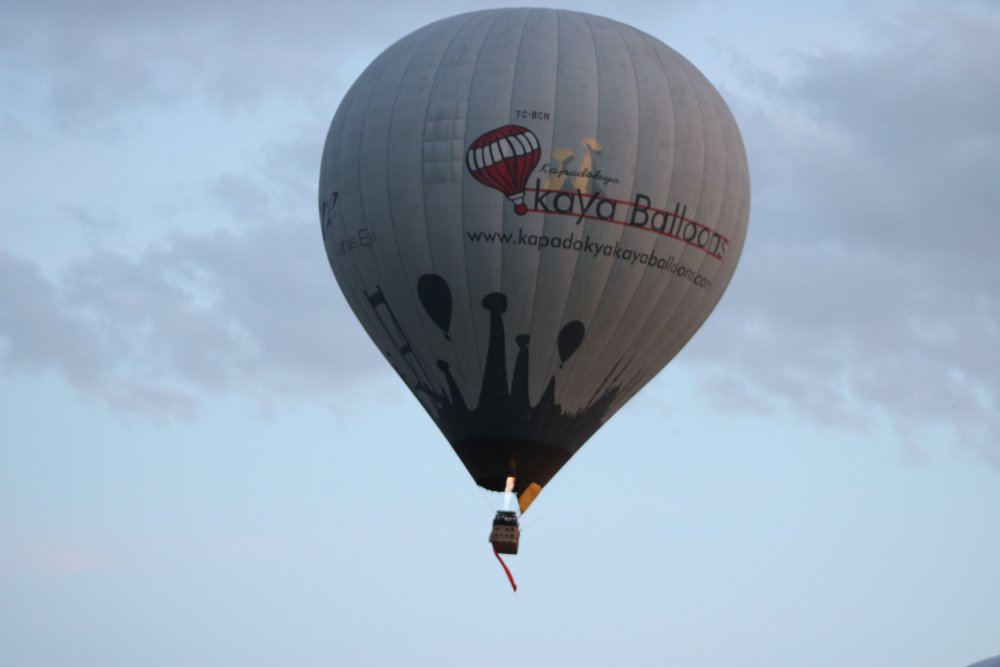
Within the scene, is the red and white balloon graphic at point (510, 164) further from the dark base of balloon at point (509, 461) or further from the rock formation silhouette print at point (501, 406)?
the dark base of balloon at point (509, 461)

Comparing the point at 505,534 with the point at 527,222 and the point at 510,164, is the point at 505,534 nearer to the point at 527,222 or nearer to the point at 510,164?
the point at 527,222

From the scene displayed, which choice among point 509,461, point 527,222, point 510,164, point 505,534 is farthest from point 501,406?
point 510,164

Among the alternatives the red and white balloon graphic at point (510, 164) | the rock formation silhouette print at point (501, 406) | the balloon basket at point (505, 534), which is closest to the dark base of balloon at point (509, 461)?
the rock formation silhouette print at point (501, 406)

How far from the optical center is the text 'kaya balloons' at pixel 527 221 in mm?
44062

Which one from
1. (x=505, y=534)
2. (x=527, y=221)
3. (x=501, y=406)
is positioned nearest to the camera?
(x=527, y=221)

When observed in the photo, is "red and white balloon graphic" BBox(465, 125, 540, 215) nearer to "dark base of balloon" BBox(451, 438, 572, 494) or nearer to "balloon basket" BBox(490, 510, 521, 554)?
"dark base of balloon" BBox(451, 438, 572, 494)

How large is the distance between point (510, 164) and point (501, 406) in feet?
12.9

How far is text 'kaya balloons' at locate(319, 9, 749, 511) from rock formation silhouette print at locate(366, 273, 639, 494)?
3 centimetres

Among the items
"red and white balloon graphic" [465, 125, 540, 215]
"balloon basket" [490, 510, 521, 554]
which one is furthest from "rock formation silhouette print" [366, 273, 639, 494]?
"red and white balloon graphic" [465, 125, 540, 215]

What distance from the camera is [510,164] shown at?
144 feet

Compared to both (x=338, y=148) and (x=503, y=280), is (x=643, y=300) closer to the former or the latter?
(x=503, y=280)

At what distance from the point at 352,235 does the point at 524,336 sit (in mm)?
3378

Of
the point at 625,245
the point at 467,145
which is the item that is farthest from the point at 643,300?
the point at 467,145

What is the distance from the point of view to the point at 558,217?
43969 millimetres
